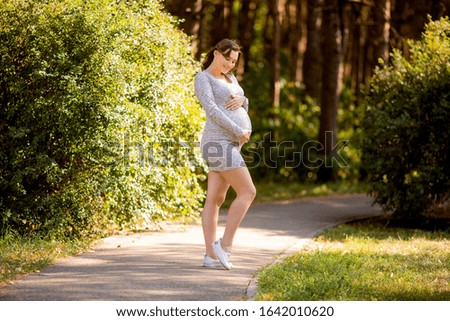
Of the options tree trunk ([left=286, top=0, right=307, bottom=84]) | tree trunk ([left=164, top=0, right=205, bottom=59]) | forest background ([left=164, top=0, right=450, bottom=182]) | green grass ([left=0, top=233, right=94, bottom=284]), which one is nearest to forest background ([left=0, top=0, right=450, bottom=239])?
green grass ([left=0, top=233, right=94, bottom=284])

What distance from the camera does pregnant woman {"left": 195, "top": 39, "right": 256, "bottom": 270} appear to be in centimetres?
902

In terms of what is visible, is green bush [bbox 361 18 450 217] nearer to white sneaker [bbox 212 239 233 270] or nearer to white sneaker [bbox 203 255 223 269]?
white sneaker [bbox 203 255 223 269]

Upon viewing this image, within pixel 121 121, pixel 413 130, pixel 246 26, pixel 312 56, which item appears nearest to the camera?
pixel 121 121

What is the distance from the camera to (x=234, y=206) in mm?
9094

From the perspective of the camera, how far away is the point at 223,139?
9055mm

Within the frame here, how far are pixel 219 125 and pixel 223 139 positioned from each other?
0.15m

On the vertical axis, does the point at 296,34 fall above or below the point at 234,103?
above

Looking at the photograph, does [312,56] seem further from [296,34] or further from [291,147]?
[296,34]

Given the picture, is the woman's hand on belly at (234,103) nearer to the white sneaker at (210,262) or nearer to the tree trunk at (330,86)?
the white sneaker at (210,262)

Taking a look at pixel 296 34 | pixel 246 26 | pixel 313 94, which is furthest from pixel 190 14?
pixel 296 34

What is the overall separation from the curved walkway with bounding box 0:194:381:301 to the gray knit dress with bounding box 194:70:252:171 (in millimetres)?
1151

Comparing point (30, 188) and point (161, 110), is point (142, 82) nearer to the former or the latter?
point (161, 110)

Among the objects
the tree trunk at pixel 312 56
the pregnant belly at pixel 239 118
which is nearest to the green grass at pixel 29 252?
the pregnant belly at pixel 239 118

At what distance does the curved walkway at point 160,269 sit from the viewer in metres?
7.86
